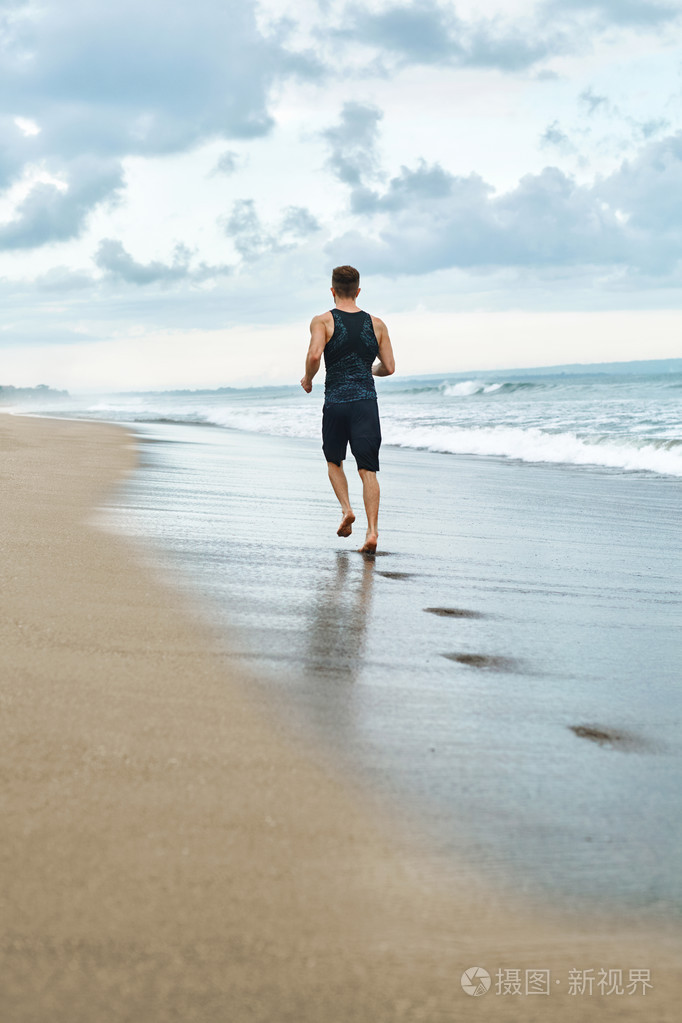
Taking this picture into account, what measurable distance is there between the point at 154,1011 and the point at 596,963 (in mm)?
722

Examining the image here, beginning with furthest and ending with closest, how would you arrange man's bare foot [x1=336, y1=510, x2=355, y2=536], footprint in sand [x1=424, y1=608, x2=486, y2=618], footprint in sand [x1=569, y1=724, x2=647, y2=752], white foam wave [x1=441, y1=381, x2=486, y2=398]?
white foam wave [x1=441, y1=381, x2=486, y2=398] → man's bare foot [x1=336, y1=510, x2=355, y2=536] → footprint in sand [x1=424, y1=608, x2=486, y2=618] → footprint in sand [x1=569, y1=724, x2=647, y2=752]

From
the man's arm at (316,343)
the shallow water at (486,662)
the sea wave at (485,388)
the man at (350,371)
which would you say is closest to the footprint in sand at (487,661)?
the shallow water at (486,662)

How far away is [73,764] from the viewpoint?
2018mm

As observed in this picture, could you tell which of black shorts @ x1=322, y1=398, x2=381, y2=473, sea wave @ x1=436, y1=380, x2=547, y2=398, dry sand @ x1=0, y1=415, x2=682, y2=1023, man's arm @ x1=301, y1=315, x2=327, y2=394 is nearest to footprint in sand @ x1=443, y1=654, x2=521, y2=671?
dry sand @ x1=0, y1=415, x2=682, y2=1023

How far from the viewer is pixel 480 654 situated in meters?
3.26

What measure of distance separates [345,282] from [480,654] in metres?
3.46

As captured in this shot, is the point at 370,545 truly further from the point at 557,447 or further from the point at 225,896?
the point at 557,447

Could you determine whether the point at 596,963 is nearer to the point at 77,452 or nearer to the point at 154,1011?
the point at 154,1011

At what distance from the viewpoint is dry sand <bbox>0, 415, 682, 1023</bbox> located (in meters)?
1.38

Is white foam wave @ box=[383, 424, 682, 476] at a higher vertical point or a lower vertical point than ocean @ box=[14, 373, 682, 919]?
higher

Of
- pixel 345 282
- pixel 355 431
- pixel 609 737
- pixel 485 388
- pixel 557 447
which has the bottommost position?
pixel 609 737

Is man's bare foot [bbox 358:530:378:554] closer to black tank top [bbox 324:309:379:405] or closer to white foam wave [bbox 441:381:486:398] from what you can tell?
black tank top [bbox 324:309:379:405]

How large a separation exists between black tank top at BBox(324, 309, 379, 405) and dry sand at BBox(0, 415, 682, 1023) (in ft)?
12.5

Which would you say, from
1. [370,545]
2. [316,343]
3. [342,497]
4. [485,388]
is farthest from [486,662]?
[485,388]
